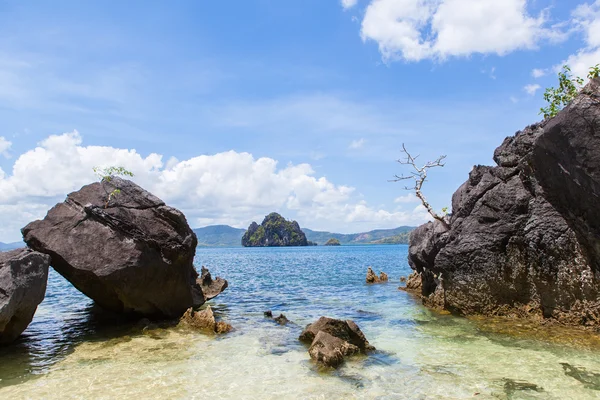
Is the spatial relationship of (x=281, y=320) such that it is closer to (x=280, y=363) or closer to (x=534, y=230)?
(x=280, y=363)

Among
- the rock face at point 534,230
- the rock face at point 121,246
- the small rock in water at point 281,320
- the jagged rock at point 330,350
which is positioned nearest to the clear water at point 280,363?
the jagged rock at point 330,350

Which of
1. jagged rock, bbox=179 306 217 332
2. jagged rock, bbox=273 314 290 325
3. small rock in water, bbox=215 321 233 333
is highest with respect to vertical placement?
jagged rock, bbox=179 306 217 332

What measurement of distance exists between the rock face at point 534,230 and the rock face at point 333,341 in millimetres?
7991

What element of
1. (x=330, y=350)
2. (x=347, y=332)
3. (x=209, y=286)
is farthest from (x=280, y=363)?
(x=209, y=286)

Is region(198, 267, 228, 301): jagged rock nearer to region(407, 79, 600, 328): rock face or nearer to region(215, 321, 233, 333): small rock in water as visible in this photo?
region(215, 321, 233, 333): small rock in water

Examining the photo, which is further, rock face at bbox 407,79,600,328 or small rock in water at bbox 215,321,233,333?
small rock in water at bbox 215,321,233,333

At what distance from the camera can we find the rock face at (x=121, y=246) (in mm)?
16938

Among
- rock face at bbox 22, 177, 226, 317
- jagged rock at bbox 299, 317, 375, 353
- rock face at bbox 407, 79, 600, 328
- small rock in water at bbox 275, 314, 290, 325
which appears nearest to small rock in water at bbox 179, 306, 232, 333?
rock face at bbox 22, 177, 226, 317

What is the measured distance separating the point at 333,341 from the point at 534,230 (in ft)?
35.4

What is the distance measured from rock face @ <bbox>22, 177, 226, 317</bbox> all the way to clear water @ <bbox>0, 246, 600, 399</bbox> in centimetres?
169

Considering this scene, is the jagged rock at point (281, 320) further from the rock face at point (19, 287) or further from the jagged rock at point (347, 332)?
the rock face at point (19, 287)

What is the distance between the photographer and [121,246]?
17.6m

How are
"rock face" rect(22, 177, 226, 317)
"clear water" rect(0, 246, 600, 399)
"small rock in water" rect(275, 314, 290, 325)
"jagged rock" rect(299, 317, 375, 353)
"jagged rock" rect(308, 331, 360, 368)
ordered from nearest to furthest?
"clear water" rect(0, 246, 600, 399) < "jagged rock" rect(308, 331, 360, 368) < "jagged rock" rect(299, 317, 375, 353) < "rock face" rect(22, 177, 226, 317) < "small rock in water" rect(275, 314, 290, 325)

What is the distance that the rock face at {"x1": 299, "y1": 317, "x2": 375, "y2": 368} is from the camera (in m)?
13.5
